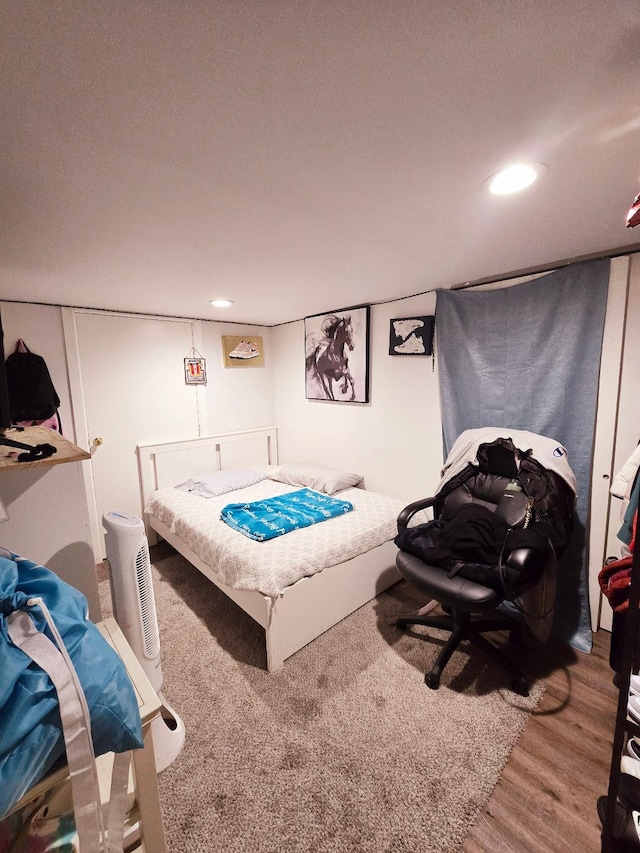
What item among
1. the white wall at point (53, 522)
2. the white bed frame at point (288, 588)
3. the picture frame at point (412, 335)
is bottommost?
the white bed frame at point (288, 588)

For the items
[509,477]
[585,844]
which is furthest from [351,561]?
[585,844]

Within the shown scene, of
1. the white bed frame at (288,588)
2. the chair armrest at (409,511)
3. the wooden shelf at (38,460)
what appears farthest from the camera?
the chair armrest at (409,511)

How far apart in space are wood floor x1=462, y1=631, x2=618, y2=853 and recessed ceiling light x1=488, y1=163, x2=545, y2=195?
7.63ft

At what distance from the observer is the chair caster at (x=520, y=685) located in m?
1.75

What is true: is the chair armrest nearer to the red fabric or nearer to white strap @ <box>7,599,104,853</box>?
the red fabric

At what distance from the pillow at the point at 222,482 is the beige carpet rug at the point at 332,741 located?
3.87 feet

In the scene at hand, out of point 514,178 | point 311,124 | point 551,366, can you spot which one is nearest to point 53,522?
point 311,124

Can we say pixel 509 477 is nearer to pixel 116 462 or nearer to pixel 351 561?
pixel 351 561

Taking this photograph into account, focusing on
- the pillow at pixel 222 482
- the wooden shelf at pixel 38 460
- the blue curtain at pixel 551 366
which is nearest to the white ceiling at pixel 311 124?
the blue curtain at pixel 551 366

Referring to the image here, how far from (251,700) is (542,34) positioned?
2578mm

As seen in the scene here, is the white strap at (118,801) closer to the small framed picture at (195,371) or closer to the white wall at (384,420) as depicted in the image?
the white wall at (384,420)

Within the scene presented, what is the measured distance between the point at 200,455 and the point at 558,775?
3.47 meters

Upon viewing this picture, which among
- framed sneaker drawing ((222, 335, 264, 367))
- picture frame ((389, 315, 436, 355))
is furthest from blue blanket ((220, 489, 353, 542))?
framed sneaker drawing ((222, 335, 264, 367))

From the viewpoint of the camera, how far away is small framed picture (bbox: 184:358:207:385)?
142 inches
